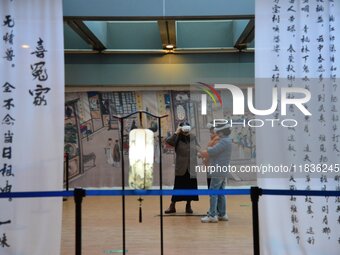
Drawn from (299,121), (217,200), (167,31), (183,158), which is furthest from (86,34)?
(299,121)

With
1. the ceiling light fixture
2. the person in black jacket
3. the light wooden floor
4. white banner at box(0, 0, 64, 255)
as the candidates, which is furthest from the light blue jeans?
the ceiling light fixture

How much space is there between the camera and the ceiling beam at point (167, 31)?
21.2ft

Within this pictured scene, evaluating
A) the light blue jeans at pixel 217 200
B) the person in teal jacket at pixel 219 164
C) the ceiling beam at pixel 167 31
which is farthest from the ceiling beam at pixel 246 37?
the light blue jeans at pixel 217 200

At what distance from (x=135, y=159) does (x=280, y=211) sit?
1.40 m

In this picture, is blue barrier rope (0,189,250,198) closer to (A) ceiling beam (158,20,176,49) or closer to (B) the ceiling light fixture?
(A) ceiling beam (158,20,176,49)

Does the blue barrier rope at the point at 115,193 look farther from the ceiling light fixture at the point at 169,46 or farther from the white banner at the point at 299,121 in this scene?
the ceiling light fixture at the point at 169,46

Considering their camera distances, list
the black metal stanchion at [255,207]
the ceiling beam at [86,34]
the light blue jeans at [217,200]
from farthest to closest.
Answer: the ceiling beam at [86,34]
the light blue jeans at [217,200]
the black metal stanchion at [255,207]

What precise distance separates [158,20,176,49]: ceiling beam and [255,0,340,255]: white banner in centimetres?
272

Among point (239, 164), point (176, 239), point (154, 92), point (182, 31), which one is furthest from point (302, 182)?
point (154, 92)

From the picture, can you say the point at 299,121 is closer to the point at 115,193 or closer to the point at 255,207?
the point at 255,207

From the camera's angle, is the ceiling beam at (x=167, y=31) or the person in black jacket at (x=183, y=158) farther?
the person in black jacket at (x=183, y=158)

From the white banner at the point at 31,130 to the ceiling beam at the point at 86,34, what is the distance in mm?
2018

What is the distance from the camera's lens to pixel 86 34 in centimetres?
702

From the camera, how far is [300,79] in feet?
12.7
